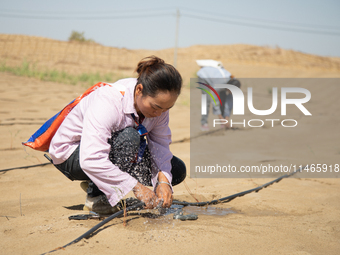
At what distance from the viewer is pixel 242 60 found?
1080 inches

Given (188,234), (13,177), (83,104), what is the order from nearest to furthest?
1. (188,234)
2. (83,104)
3. (13,177)

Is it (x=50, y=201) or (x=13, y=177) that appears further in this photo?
(x=13, y=177)

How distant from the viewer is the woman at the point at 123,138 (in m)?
1.87

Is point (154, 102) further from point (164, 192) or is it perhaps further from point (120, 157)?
point (164, 192)

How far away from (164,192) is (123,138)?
44cm

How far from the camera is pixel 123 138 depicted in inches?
82.0

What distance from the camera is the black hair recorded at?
1.88 metres

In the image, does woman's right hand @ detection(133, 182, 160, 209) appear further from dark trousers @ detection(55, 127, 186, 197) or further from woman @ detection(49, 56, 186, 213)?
dark trousers @ detection(55, 127, 186, 197)

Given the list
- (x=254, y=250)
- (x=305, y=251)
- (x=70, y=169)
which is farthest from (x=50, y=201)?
(x=305, y=251)

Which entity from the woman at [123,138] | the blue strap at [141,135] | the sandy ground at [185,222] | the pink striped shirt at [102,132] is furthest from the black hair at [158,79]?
the sandy ground at [185,222]

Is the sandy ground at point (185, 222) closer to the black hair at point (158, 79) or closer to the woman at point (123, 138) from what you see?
the woman at point (123, 138)

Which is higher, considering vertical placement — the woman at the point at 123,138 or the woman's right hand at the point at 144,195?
the woman at the point at 123,138

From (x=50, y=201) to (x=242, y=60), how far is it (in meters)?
26.6

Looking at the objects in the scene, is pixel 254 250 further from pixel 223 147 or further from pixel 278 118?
pixel 278 118
